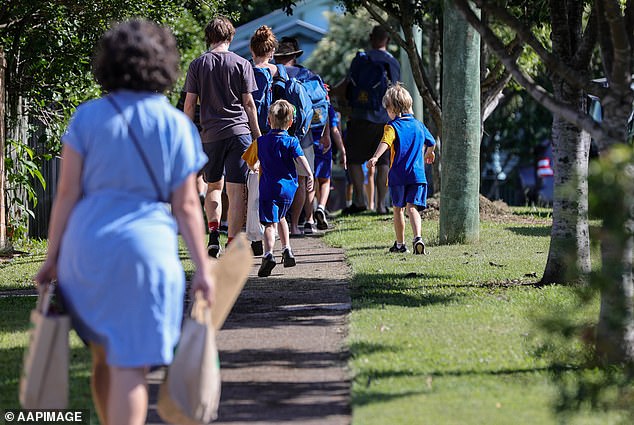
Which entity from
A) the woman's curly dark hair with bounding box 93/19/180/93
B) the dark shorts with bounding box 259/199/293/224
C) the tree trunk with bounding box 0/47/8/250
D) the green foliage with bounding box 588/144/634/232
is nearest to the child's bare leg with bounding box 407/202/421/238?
the dark shorts with bounding box 259/199/293/224

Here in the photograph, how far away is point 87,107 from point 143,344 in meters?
0.89

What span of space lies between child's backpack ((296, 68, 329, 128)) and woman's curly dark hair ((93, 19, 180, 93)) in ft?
28.4

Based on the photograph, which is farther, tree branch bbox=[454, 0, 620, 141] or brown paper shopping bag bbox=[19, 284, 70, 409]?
tree branch bbox=[454, 0, 620, 141]

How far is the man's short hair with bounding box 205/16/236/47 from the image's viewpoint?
10258mm

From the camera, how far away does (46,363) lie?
14.1 feet

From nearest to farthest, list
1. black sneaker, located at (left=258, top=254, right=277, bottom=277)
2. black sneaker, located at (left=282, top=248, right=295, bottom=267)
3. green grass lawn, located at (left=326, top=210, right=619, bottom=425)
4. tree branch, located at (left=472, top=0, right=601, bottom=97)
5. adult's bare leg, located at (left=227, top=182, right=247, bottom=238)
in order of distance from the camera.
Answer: green grass lawn, located at (left=326, top=210, right=619, bottom=425)
tree branch, located at (left=472, top=0, right=601, bottom=97)
black sneaker, located at (left=258, top=254, right=277, bottom=277)
black sneaker, located at (left=282, top=248, right=295, bottom=267)
adult's bare leg, located at (left=227, top=182, right=247, bottom=238)

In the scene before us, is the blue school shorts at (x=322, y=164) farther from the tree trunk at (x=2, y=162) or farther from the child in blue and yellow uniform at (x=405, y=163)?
the tree trunk at (x=2, y=162)

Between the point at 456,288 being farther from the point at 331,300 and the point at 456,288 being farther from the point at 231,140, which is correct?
the point at 231,140

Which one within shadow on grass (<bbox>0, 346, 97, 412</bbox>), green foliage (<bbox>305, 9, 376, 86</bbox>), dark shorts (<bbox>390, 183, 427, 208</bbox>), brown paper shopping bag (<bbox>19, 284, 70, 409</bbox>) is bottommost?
shadow on grass (<bbox>0, 346, 97, 412</bbox>)

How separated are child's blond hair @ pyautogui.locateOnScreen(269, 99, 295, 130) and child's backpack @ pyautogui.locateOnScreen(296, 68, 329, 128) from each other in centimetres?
330

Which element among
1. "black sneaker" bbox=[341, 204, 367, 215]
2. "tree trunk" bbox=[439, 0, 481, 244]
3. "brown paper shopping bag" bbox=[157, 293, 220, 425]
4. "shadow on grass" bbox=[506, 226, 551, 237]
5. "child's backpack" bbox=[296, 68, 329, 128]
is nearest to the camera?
"brown paper shopping bag" bbox=[157, 293, 220, 425]

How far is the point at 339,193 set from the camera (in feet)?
115

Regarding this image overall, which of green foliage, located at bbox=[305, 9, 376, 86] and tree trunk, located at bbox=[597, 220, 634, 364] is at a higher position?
green foliage, located at bbox=[305, 9, 376, 86]

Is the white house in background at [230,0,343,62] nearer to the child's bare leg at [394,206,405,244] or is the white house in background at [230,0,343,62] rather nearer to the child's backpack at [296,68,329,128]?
the child's backpack at [296,68,329,128]
